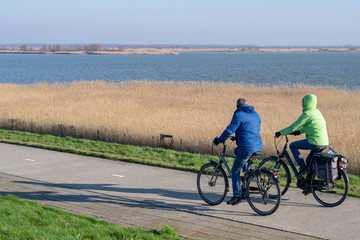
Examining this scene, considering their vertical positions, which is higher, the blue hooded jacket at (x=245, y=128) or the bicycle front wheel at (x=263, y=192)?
the blue hooded jacket at (x=245, y=128)

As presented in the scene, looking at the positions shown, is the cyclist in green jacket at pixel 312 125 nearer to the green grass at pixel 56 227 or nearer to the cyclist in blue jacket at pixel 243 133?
the cyclist in blue jacket at pixel 243 133

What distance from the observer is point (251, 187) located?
7.74 metres

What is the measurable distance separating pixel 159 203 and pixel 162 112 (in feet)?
44.1

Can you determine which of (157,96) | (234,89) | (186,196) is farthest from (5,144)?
(234,89)

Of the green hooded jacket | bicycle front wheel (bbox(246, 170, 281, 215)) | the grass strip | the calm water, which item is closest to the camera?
bicycle front wheel (bbox(246, 170, 281, 215))

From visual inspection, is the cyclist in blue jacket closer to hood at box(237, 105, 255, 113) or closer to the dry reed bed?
hood at box(237, 105, 255, 113)

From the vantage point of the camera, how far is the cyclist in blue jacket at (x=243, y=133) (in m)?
7.69

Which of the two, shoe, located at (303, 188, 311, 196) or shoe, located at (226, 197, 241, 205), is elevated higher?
shoe, located at (303, 188, 311, 196)

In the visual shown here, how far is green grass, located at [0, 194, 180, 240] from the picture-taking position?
6023mm

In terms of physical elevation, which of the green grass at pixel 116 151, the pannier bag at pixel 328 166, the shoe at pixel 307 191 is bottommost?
the green grass at pixel 116 151

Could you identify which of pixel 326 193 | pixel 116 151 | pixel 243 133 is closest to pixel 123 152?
pixel 116 151

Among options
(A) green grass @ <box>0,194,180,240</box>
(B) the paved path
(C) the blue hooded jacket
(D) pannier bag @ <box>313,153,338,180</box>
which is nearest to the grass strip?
(B) the paved path

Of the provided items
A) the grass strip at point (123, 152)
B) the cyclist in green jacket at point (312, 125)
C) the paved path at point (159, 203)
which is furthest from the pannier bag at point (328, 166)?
the grass strip at point (123, 152)

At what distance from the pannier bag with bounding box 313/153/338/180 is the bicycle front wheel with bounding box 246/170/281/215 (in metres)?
0.82
